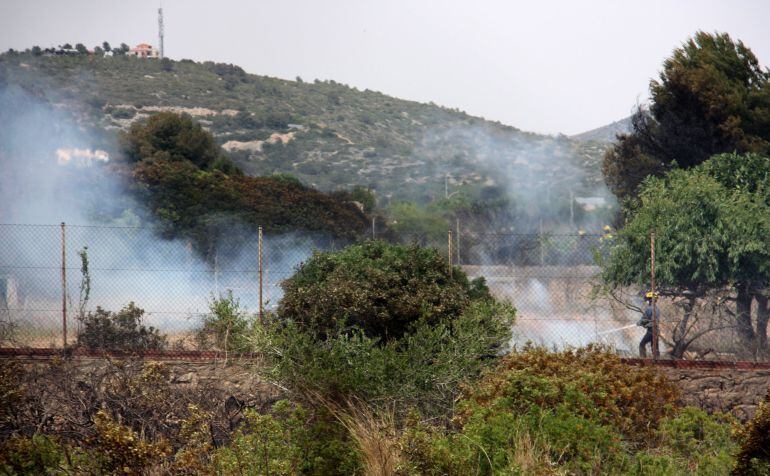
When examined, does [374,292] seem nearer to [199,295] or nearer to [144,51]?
[199,295]

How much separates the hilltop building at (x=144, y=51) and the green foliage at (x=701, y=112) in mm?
47145

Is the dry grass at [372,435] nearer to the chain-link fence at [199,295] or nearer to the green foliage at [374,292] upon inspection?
the green foliage at [374,292]

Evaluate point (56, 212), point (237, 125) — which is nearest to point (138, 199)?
point (56, 212)

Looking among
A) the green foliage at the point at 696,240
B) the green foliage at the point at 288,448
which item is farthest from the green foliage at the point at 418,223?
the green foliage at the point at 288,448

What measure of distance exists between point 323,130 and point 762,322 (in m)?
45.3

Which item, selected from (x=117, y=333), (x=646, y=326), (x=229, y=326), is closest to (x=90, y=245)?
(x=117, y=333)

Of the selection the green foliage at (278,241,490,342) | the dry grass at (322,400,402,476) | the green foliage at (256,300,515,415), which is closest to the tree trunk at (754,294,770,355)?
the green foliage at (278,241,490,342)

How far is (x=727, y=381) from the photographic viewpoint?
11656mm

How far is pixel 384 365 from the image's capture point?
31.4 ft

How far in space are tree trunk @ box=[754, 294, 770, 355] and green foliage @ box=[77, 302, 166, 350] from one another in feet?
27.8

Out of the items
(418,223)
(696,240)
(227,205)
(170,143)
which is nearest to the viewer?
(696,240)

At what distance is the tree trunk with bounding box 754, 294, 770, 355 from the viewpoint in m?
13.8

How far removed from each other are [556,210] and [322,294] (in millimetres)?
34860

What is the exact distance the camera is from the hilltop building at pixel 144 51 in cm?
6525
